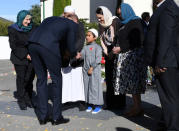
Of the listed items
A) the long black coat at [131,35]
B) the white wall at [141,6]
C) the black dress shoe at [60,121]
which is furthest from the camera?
the white wall at [141,6]

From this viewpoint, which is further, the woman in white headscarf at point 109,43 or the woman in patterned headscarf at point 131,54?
the woman in white headscarf at point 109,43

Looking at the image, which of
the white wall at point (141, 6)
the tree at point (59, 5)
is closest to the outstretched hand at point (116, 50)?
the white wall at point (141, 6)

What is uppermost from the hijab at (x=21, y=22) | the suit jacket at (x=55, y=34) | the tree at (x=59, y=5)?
the tree at (x=59, y=5)

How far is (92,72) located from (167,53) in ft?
6.56

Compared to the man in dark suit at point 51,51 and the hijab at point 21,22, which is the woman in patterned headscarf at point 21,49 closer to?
the hijab at point 21,22

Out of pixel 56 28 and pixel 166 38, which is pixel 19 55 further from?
pixel 166 38

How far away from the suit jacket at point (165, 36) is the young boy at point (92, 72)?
167 centimetres

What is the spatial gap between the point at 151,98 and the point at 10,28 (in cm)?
345

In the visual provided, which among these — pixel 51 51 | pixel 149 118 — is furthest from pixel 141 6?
pixel 51 51

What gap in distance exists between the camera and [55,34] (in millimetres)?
4238

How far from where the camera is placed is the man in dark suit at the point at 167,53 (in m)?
3.39

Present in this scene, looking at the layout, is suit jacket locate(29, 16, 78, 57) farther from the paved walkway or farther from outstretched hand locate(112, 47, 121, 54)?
the paved walkway

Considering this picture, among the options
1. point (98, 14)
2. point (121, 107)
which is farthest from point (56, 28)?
point (121, 107)

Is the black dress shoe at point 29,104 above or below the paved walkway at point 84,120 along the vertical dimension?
above
